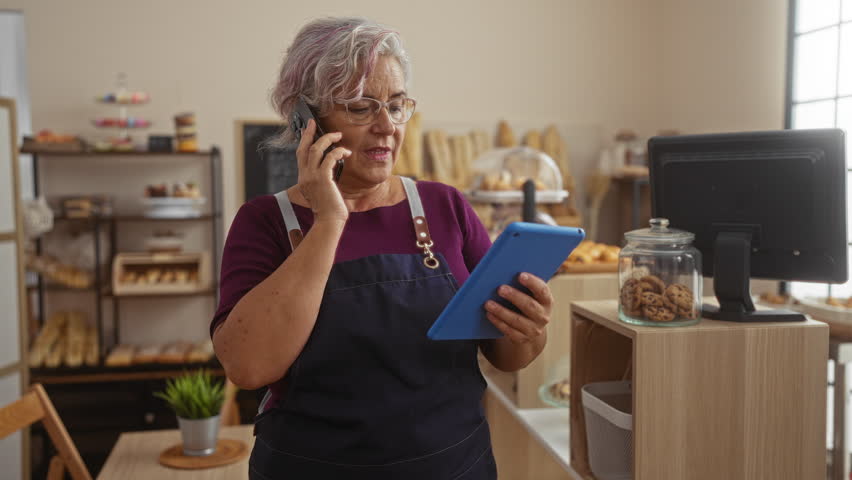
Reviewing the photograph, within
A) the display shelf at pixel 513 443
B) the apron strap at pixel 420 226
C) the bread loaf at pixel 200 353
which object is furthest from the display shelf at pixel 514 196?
the bread loaf at pixel 200 353

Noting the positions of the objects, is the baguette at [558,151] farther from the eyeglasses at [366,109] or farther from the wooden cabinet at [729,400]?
the eyeglasses at [366,109]

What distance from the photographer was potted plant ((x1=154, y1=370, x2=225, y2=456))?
218 cm

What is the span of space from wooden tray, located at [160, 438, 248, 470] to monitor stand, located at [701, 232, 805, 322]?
55.6 inches

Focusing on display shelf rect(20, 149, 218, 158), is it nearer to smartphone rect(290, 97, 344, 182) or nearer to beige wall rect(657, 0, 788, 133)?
beige wall rect(657, 0, 788, 133)

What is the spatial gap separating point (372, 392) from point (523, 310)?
304mm

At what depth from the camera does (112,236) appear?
15.2 feet

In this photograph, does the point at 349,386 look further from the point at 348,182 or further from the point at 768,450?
the point at 768,450

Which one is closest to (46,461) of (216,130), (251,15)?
(216,130)

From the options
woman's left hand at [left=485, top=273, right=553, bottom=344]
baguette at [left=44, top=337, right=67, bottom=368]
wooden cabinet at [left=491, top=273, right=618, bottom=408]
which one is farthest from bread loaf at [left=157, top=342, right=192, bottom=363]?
woman's left hand at [left=485, top=273, right=553, bottom=344]

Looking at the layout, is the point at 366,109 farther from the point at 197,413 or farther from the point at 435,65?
the point at 435,65

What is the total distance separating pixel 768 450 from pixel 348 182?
101 centimetres

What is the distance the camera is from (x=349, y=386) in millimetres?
1288

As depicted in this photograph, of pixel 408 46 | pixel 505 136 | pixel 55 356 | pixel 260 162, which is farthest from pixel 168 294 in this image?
pixel 505 136

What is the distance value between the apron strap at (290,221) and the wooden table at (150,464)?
1.04 m
